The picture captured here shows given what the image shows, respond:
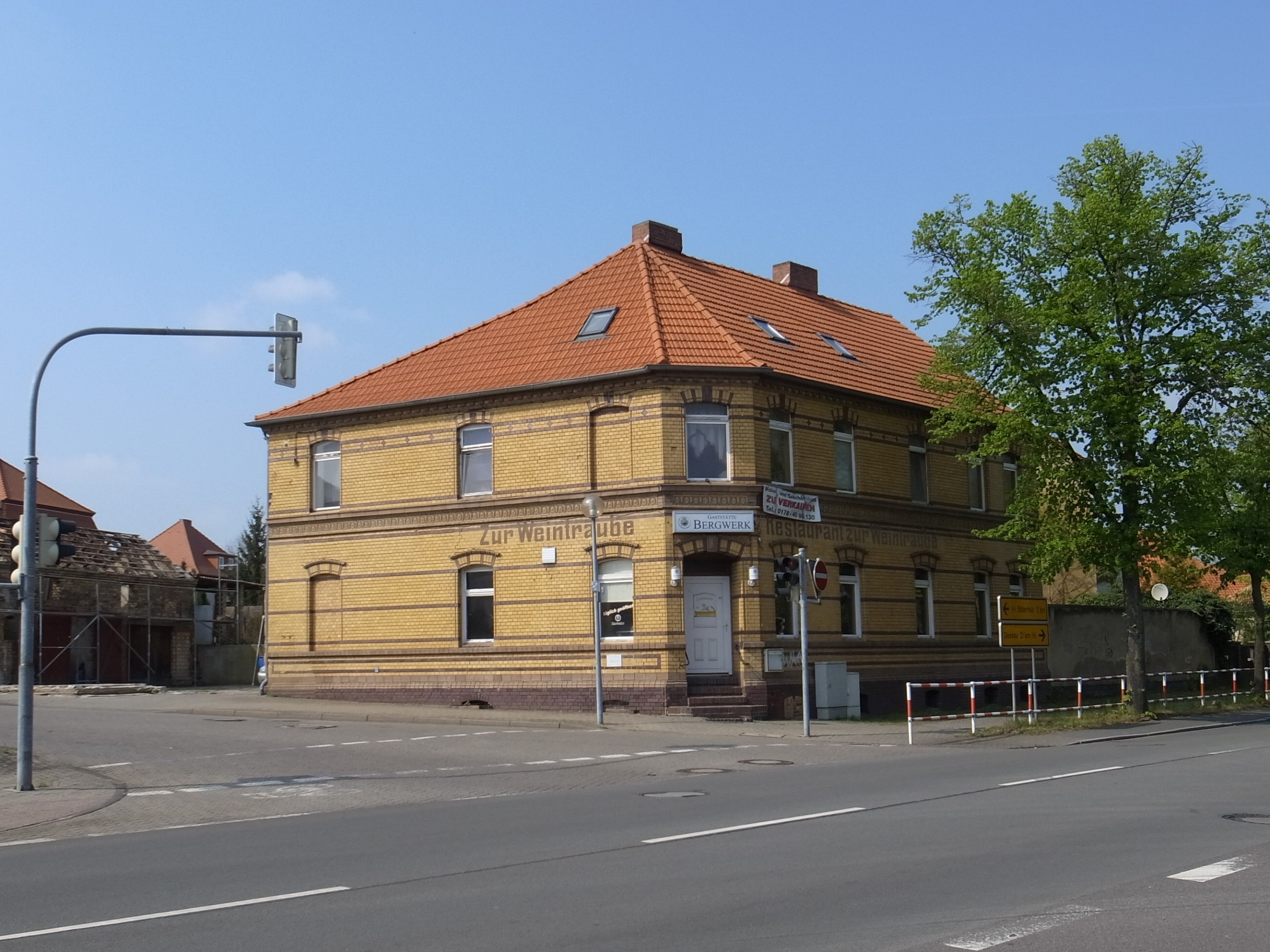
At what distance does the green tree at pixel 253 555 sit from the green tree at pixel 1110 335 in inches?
2136

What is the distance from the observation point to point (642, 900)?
8.16 metres

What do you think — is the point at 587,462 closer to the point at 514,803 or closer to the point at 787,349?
the point at 787,349

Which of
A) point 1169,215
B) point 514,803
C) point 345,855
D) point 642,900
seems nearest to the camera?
point 642,900

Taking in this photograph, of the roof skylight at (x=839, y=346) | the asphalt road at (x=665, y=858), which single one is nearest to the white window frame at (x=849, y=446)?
the roof skylight at (x=839, y=346)

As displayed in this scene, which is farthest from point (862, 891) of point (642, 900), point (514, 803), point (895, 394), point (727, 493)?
point (895, 394)

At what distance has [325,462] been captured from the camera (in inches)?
1266

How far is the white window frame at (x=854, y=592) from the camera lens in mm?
30266

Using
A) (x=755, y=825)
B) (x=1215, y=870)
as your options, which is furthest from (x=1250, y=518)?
(x=1215, y=870)

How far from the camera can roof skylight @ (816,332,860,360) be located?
109ft

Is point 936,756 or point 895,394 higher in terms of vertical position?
point 895,394

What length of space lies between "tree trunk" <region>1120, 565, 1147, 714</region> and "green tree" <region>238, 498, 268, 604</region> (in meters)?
54.7

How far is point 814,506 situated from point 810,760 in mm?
10708

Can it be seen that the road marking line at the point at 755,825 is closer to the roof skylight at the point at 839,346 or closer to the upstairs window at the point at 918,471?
the upstairs window at the point at 918,471

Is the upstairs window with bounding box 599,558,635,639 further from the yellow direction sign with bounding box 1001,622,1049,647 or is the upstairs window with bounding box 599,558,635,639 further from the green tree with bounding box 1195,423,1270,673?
the green tree with bounding box 1195,423,1270,673
